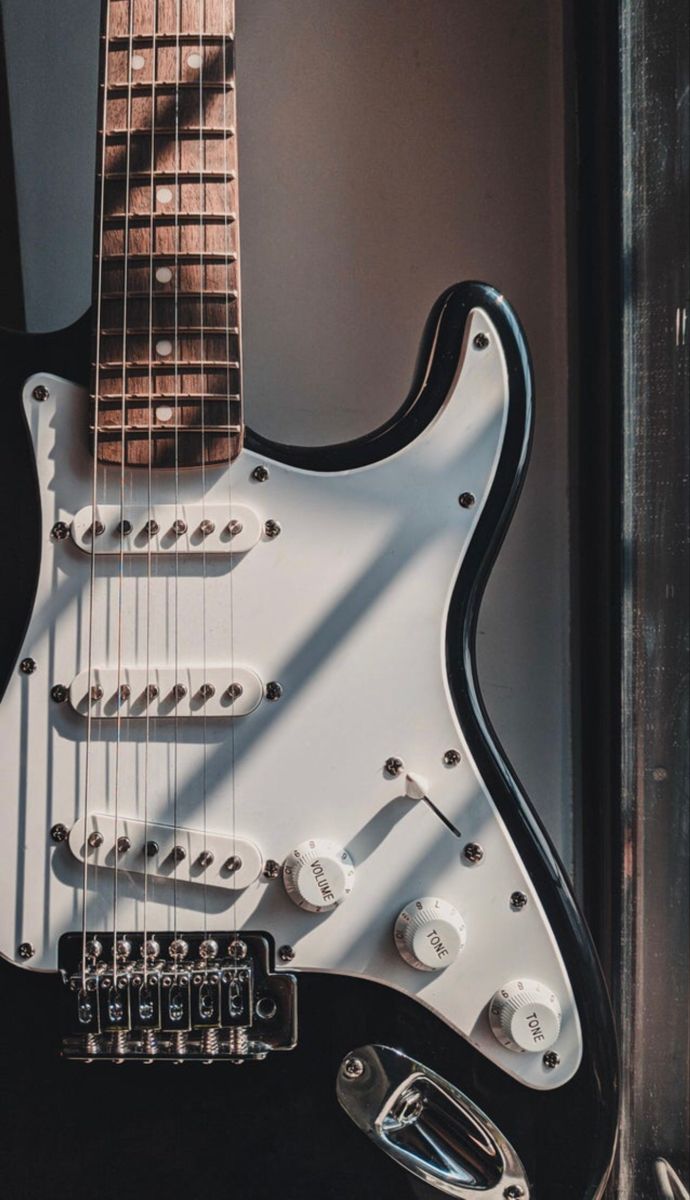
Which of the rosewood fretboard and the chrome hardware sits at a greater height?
the rosewood fretboard

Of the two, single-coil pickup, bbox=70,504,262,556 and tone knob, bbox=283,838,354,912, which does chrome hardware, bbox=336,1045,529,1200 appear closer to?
tone knob, bbox=283,838,354,912

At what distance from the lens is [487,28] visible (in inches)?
38.9

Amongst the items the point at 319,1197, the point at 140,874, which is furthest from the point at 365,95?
the point at 319,1197

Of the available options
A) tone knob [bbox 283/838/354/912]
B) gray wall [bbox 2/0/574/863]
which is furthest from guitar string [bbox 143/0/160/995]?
gray wall [bbox 2/0/574/863]

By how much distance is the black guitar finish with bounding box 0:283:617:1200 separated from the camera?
2.20 feet

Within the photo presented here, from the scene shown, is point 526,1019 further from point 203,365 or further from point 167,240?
point 167,240

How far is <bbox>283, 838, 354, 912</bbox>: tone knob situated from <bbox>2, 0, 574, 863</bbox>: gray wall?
0.34m

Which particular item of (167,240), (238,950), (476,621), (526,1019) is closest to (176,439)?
(167,240)

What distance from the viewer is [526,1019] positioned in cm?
67

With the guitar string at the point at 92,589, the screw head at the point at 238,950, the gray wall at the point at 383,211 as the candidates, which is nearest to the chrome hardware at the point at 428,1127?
the screw head at the point at 238,950

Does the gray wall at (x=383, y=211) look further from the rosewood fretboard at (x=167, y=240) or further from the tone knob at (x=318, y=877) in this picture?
the tone knob at (x=318, y=877)

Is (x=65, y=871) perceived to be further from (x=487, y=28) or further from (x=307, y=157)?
(x=487, y=28)

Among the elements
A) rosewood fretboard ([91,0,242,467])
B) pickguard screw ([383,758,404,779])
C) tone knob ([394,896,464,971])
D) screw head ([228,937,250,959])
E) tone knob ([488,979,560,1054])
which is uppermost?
rosewood fretboard ([91,0,242,467])

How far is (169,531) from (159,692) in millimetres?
124
